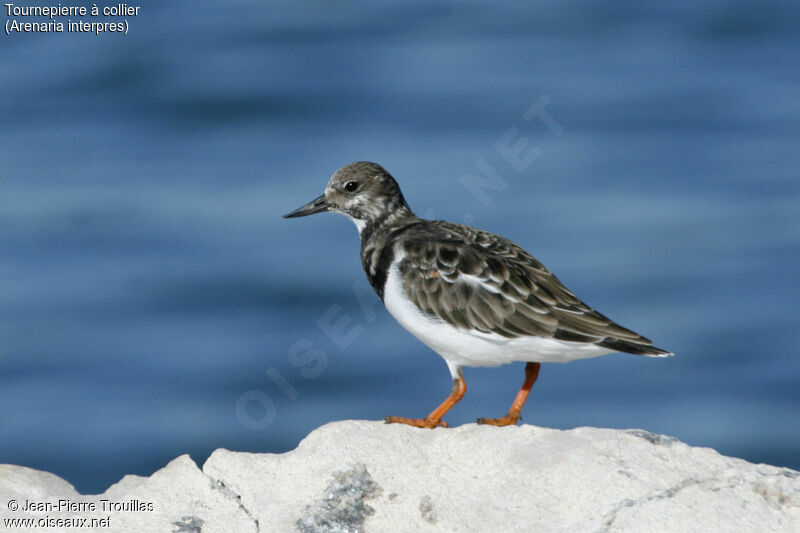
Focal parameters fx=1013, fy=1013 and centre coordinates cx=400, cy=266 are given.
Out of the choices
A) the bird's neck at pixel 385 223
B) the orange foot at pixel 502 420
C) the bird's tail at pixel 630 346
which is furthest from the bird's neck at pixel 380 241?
the bird's tail at pixel 630 346

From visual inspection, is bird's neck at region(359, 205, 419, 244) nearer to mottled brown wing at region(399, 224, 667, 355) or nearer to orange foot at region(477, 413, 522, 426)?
mottled brown wing at region(399, 224, 667, 355)

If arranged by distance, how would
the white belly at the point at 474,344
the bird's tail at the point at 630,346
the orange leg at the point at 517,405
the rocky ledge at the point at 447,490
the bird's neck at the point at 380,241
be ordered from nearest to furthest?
the rocky ledge at the point at 447,490 → the bird's tail at the point at 630,346 → the orange leg at the point at 517,405 → the white belly at the point at 474,344 → the bird's neck at the point at 380,241

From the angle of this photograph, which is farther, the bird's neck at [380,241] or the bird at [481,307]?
the bird's neck at [380,241]

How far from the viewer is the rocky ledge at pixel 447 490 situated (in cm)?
642

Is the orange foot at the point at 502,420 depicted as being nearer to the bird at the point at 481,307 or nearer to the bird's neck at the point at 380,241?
the bird at the point at 481,307

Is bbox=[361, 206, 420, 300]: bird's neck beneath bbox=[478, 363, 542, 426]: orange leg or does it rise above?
above

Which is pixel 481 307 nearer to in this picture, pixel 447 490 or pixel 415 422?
pixel 415 422

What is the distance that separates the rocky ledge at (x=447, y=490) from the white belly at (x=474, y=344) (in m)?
1.02

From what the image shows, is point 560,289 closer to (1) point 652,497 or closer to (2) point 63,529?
(1) point 652,497

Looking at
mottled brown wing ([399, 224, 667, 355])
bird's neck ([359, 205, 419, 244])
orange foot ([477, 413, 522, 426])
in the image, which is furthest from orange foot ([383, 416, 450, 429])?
bird's neck ([359, 205, 419, 244])

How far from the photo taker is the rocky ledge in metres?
6.42

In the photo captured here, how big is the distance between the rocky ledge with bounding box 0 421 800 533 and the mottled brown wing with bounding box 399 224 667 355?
106 centimetres

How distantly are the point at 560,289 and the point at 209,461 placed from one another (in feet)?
11.1

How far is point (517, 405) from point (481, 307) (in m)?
0.88
